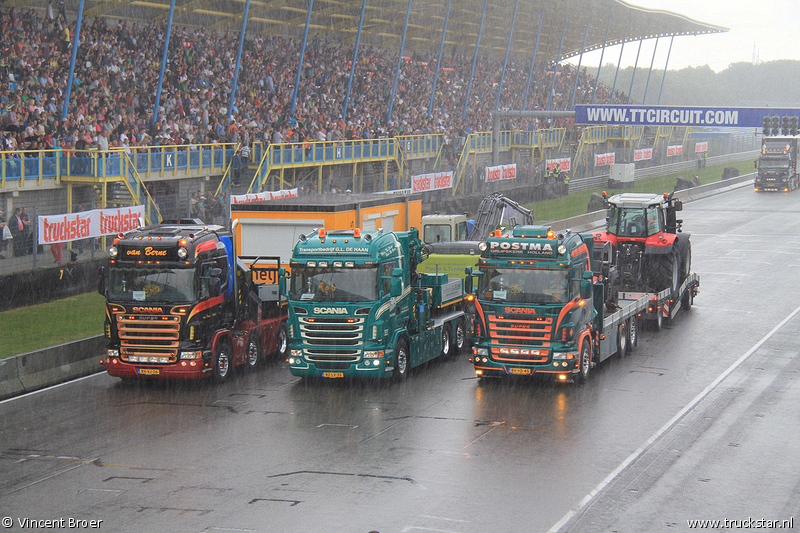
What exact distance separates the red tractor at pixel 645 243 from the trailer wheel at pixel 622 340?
328 cm

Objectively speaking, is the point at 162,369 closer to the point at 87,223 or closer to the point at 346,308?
the point at 346,308

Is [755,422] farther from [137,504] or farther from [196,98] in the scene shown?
[196,98]

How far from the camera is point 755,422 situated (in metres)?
15.9

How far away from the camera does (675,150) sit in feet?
269

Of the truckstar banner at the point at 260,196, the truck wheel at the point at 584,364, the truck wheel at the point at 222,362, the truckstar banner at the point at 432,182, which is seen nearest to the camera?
the truck wheel at the point at 584,364

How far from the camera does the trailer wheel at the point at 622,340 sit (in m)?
20.8

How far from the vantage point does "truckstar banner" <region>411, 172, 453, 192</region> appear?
4412cm

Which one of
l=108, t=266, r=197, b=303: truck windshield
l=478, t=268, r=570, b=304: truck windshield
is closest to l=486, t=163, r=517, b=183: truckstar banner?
l=478, t=268, r=570, b=304: truck windshield

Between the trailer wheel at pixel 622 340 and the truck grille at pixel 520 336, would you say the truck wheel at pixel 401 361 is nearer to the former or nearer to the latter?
the truck grille at pixel 520 336

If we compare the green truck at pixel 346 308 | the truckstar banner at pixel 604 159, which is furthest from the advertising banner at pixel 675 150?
the green truck at pixel 346 308

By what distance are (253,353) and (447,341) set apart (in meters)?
4.21

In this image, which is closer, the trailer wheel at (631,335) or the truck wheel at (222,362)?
the truck wheel at (222,362)

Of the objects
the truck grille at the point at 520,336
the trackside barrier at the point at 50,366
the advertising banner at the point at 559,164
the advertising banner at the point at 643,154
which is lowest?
the trackside barrier at the point at 50,366

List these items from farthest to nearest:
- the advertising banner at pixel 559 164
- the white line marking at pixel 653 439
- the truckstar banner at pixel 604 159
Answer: the truckstar banner at pixel 604 159, the advertising banner at pixel 559 164, the white line marking at pixel 653 439
